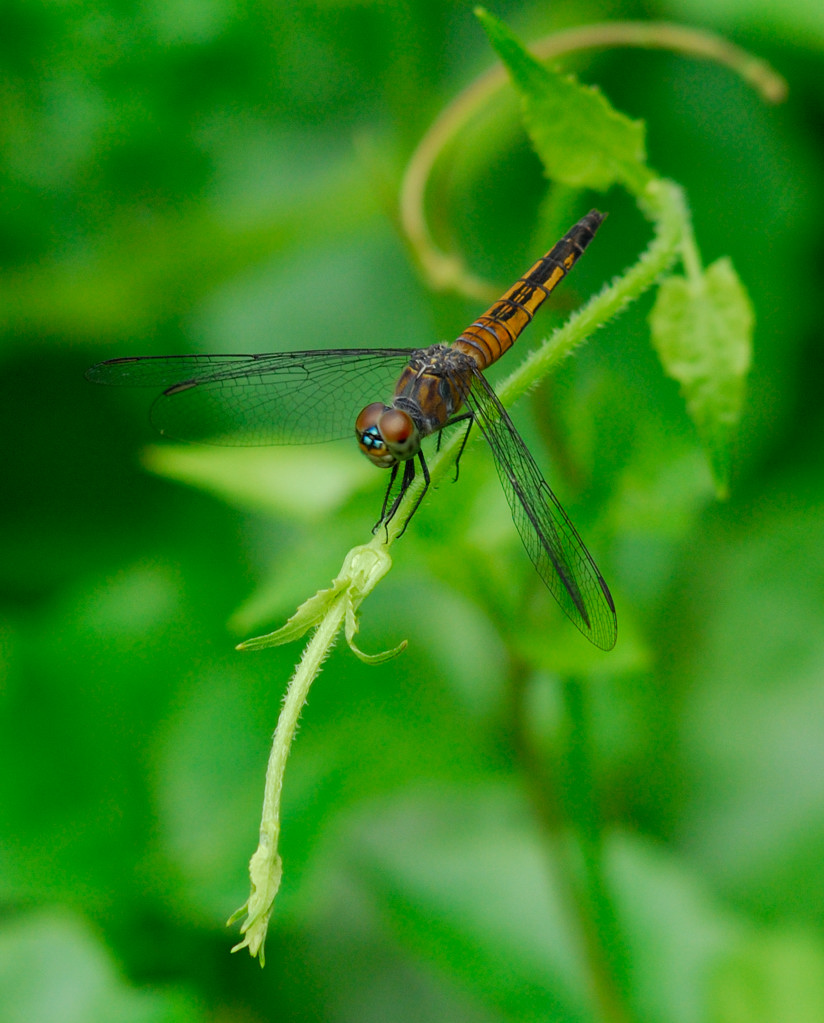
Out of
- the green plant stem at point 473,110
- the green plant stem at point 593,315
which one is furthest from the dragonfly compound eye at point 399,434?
the green plant stem at point 473,110

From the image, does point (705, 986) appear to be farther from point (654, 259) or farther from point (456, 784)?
point (654, 259)

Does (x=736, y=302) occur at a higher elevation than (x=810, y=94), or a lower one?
lower

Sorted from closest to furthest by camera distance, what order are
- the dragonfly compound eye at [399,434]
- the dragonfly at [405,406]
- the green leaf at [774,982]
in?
the dragonfly at [405,406], the dragonfly compound eye at [399,434], the green leaf at [774,982]

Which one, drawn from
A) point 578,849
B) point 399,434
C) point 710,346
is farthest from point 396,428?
point 578,849

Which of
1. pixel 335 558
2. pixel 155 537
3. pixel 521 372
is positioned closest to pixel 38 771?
pixel 155 537

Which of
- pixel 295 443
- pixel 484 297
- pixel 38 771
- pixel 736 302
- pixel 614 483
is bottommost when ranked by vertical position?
pixel 38 771

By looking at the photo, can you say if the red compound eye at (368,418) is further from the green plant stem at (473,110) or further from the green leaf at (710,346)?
the green leaf at (710,346)
